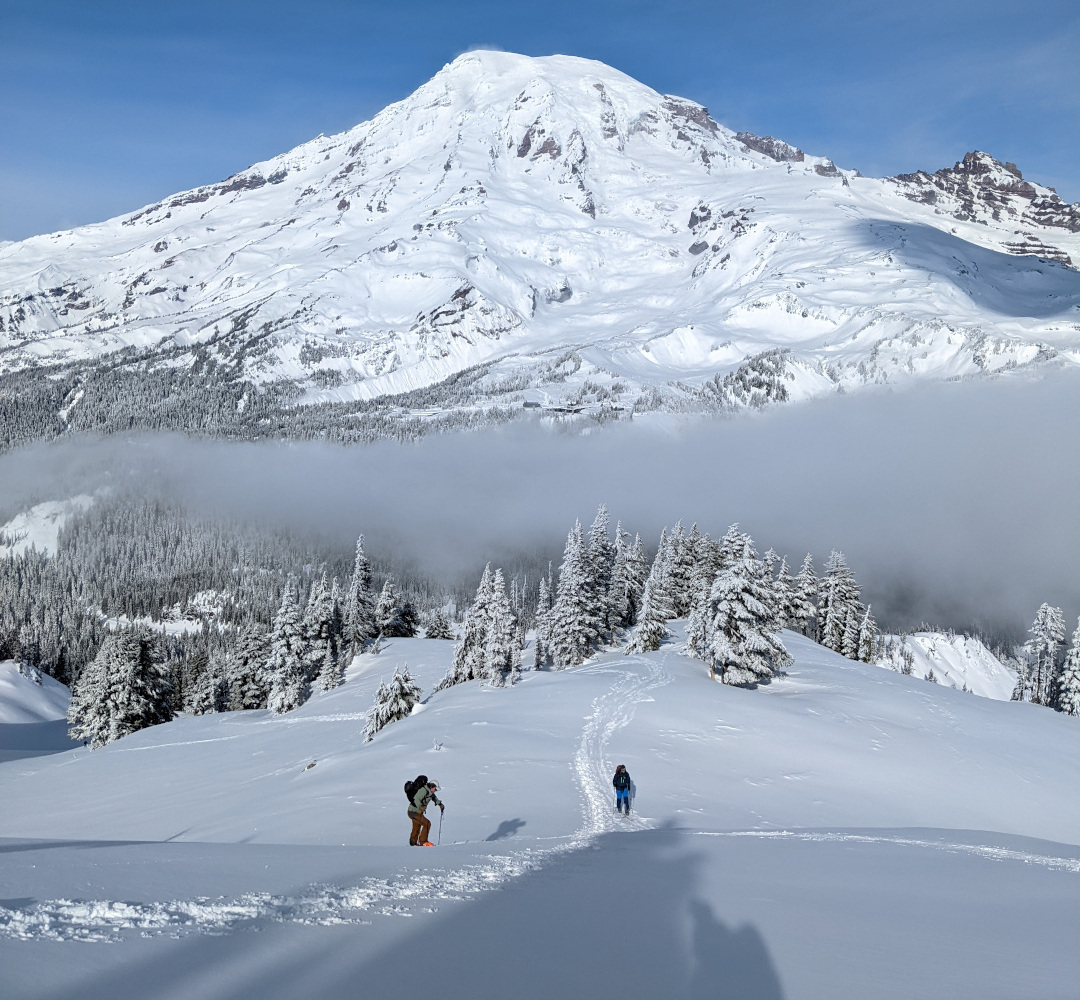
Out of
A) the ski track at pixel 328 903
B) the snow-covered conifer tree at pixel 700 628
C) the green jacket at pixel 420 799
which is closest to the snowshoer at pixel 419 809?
the green jacket at pixel 420 799

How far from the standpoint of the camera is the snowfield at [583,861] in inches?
232

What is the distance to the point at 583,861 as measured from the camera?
11.9 metres

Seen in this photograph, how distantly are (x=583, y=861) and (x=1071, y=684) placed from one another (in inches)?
2362

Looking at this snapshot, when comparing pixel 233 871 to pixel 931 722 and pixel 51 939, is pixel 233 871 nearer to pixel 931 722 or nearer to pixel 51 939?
pixel 51 939

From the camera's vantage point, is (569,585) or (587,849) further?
(569,585)

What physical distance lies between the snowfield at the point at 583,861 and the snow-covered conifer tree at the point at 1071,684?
2378 cm

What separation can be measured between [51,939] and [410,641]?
71439mm

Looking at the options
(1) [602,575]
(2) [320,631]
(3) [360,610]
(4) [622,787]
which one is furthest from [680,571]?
(4) [622,787]

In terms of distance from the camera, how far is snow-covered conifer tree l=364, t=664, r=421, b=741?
36.0 meters

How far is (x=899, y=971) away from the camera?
6574 millimetres

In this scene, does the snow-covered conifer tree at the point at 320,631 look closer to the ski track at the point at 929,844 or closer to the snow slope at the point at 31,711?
the snow slope at the point at 31,711

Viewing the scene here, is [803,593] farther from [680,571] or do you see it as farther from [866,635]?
[680,571]

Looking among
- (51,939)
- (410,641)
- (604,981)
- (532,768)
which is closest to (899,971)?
(604,981)

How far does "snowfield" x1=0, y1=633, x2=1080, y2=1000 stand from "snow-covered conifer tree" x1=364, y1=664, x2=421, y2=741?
2650 mm
